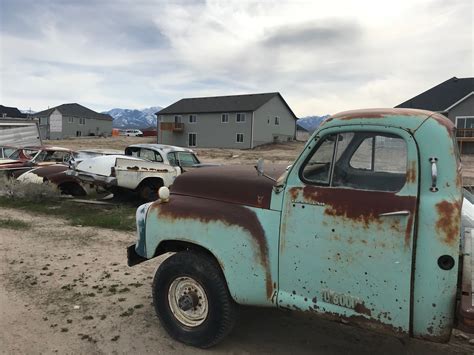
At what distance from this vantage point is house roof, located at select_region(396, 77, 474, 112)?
107 feet

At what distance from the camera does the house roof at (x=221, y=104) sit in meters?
48.2

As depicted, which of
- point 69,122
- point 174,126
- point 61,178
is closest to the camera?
point 61,178

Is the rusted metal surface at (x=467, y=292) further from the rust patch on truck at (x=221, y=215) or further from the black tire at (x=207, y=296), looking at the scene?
the black tire at (x=207, y=296)

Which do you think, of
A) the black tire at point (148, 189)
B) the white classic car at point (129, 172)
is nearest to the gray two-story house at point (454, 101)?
the white classic car at point (129, 172)

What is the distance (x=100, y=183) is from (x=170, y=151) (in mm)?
2348

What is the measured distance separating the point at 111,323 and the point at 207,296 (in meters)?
1.25

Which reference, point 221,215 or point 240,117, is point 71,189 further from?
point 240,117

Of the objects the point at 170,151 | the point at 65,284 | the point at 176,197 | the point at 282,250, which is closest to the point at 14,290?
the point at 65,284

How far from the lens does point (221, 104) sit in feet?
165

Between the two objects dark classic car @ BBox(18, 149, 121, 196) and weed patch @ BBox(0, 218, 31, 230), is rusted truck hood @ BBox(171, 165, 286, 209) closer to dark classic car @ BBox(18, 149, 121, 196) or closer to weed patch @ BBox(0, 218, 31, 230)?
weed patch @ BBox(0, 218, 31, 230)

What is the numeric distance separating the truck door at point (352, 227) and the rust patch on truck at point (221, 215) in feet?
0.51

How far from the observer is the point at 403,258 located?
2787 mm

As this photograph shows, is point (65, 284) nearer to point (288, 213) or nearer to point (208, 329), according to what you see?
point (208, 329)

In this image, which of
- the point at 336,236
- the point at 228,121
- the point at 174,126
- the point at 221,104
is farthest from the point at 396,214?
the point at 174,126
